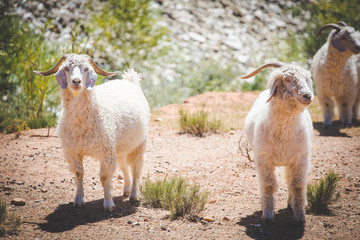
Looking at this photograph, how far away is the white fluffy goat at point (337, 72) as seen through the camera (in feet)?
29.3

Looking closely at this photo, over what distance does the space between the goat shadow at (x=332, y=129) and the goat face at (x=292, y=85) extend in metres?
4.75

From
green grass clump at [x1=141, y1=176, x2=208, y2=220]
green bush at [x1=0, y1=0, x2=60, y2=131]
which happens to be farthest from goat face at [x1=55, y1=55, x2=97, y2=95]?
green bush at [x1=0, y1=0, x2=60, y2=131]

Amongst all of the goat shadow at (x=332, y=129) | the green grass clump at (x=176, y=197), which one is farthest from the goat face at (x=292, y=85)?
the goat shadow at (x=332, y=129)

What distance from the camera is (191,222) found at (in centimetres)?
467

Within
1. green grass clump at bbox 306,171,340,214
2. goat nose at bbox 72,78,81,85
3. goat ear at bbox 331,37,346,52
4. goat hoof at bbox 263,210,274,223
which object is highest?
goat ear at bbox 331,37,346,52

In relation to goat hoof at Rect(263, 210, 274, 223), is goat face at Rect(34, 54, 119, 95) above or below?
above

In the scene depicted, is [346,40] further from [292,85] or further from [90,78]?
[90,78]

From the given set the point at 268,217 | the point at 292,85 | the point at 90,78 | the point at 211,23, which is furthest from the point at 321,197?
the point at 211,23

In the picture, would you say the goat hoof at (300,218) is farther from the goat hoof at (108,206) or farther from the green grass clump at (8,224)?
the green grass clump at (8,224)

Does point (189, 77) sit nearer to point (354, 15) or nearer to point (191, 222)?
point (354, 15)

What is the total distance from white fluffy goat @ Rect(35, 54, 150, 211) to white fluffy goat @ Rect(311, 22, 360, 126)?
575cm

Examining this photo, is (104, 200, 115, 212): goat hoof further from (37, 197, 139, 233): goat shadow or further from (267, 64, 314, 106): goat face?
(267, 64, 314, 106): goat face

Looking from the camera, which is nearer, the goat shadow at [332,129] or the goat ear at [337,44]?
the goat shadow at [332,129]

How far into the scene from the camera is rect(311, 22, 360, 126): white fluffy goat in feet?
29.3
